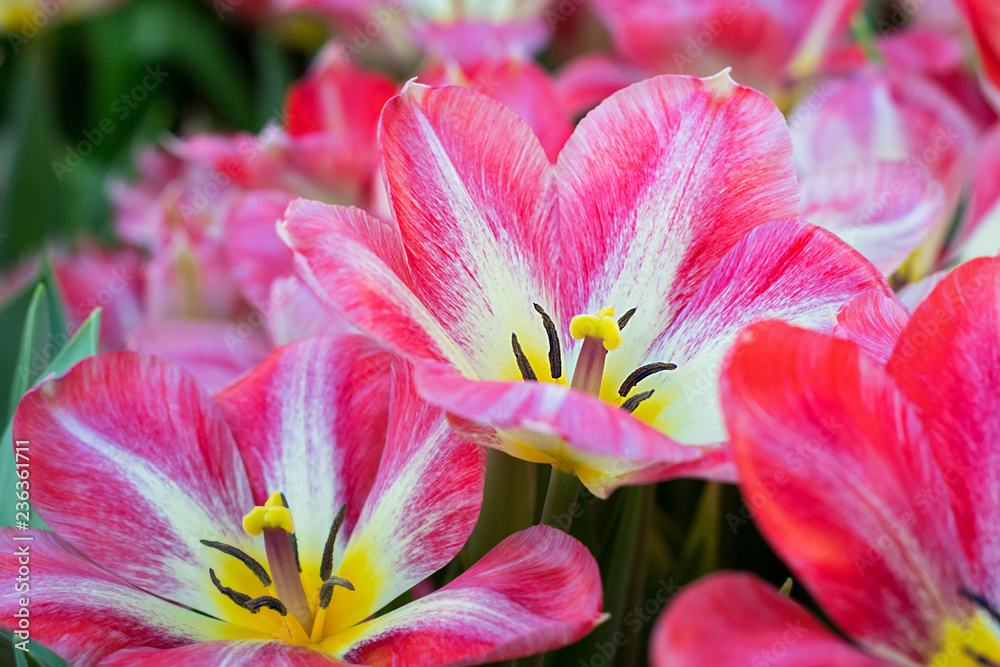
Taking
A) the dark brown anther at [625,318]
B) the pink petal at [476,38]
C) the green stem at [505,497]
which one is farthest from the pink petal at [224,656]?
the pink petal at [476,38]

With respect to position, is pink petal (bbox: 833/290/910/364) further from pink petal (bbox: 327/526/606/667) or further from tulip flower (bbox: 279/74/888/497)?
pink petal (bbox: 327/526/606/667)

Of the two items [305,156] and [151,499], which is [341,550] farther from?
[305,156]

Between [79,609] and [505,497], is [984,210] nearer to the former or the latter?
[505,497]

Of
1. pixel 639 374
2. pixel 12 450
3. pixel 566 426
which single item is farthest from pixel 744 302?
pixel 12 450

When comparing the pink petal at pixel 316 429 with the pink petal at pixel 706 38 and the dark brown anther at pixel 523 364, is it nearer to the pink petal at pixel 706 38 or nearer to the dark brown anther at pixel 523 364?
the dark brown anther at pixel 523 364

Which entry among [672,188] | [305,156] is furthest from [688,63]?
[672,188]

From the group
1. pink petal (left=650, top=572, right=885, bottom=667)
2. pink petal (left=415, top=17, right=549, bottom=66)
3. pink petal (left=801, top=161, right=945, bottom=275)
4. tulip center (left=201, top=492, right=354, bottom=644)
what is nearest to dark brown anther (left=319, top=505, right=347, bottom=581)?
tulip center (left=201, top=492, right=354, bottom=644)

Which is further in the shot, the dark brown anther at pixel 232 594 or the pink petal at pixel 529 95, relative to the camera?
the pink petal at pixel 529 95
